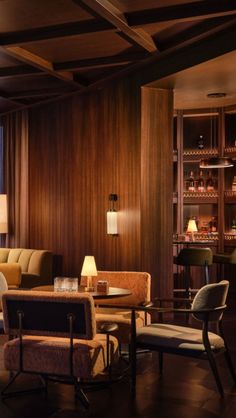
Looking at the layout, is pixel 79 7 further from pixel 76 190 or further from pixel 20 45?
pixel 76 190

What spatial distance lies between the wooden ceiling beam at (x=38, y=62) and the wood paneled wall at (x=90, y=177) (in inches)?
20.6

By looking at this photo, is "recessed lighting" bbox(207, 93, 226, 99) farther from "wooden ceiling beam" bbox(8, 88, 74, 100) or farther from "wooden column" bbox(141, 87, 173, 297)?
"wooden ceiling beam" bbox(8, 88, 74, 100)

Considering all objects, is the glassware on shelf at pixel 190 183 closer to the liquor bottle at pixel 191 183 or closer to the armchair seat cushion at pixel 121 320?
the liquor bottle at pixel 191 183

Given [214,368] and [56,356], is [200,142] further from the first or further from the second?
[56,356]

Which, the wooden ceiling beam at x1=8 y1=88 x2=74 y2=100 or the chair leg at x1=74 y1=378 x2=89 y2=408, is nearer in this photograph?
the chair leg at x1=74 y1=378 x2=89 y2=408

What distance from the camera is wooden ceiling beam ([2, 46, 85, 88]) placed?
6298mm

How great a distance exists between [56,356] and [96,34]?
333cm

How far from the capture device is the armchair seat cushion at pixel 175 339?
14.4 ft

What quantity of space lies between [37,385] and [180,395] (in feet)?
3.72

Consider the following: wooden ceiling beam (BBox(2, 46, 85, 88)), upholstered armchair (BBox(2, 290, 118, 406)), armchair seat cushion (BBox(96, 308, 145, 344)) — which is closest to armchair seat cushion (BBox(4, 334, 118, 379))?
upholstered armchair (BBox(2, 290, 118, 406))

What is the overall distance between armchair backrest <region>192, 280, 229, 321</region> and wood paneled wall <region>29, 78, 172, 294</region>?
8.27 ft

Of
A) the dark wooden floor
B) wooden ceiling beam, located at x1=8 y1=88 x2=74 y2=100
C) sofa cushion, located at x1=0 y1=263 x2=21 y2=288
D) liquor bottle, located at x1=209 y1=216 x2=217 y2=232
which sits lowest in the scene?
the dark wooden floor

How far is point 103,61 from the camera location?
6.79 meters

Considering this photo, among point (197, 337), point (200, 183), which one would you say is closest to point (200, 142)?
point (200, 183)
